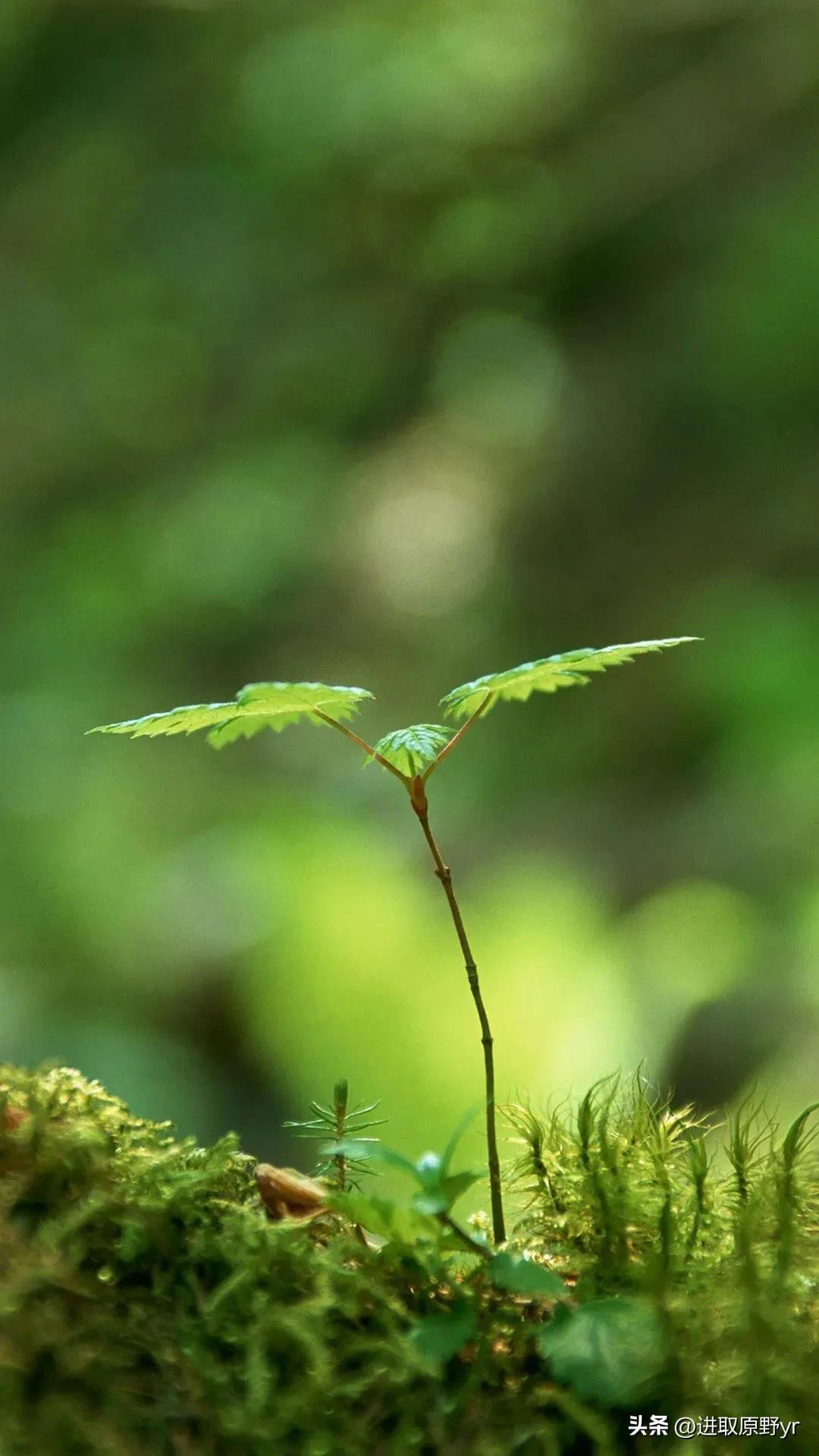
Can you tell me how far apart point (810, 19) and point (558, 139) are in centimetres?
103

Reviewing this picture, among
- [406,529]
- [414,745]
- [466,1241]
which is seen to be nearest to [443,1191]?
[466,1241]

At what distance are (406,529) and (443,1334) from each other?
4.80 m

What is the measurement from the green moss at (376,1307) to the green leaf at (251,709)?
0.74ft

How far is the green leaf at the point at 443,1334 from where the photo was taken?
600 mm

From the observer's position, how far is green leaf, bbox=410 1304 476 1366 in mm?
600

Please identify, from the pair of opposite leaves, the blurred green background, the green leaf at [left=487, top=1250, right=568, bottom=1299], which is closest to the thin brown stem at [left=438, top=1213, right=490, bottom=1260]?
the green leaf at [left=487, top=1250, right=568, bottom=1299]

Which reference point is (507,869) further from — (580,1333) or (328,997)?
(580,1333)

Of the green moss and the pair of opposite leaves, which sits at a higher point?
the pair of opposite leaves

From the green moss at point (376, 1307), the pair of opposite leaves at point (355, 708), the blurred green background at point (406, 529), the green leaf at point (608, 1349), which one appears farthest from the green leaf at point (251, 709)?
the blurred green background at point (406, 529)

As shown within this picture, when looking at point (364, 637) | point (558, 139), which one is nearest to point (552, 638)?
point (364, 637)

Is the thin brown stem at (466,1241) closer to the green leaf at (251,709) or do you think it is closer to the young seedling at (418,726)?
the young seedling at (418,726)

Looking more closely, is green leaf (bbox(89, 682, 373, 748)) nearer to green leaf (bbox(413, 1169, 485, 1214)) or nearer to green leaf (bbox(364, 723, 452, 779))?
green leaf (bbox(364, 723, 452, 779))

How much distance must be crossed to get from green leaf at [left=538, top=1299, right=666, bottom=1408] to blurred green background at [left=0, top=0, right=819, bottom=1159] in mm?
1990

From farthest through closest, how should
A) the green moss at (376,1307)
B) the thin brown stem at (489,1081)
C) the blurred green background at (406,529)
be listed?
the blurred green background at (406,529), the thin brown stem at (489,1081), the green moss at (376,1307)
